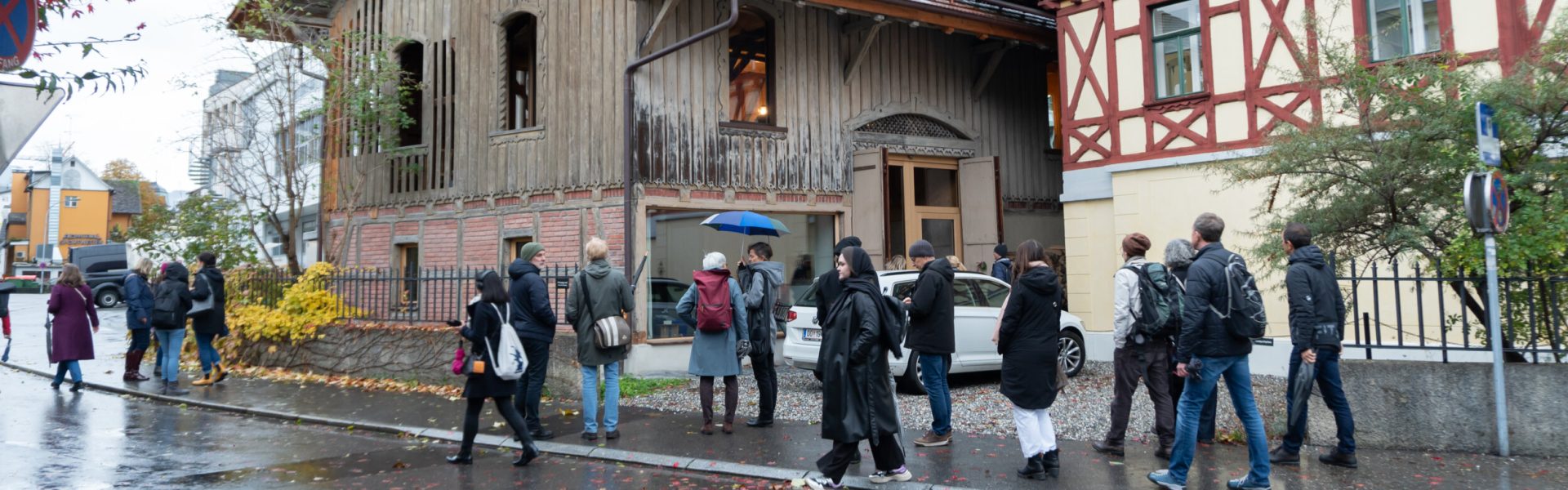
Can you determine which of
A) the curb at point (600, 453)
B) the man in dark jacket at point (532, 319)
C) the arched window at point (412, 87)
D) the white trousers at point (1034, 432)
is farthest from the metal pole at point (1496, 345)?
the arched window at point (412, 87)

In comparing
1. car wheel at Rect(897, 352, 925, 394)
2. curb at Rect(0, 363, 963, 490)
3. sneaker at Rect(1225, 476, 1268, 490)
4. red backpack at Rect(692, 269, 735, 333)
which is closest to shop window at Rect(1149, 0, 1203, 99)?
car wheel at Rect(897, 352, 925, 394)

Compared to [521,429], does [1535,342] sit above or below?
above

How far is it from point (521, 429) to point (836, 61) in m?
9.01

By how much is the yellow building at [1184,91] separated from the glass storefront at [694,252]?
3652mm

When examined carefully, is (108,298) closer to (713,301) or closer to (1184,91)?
(713,301)

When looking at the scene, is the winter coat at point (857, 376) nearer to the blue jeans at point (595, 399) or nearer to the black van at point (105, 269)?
the blue jeans at point (595, 399)

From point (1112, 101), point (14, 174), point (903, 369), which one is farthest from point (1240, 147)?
point (14, 174)

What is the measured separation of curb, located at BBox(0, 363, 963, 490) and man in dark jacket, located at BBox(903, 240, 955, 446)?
120cm

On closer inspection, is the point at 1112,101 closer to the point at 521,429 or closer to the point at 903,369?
the point at 903,369

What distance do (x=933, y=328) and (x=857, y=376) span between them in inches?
55.8

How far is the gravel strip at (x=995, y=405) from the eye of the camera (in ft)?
26.7

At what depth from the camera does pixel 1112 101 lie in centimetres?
1337

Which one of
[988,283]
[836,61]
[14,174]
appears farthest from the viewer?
[14,174]

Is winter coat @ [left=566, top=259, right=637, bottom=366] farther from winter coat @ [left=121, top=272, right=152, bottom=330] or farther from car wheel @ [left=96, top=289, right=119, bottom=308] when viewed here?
car wheel @ [left=96, top=289, right=119, bottom=308]
